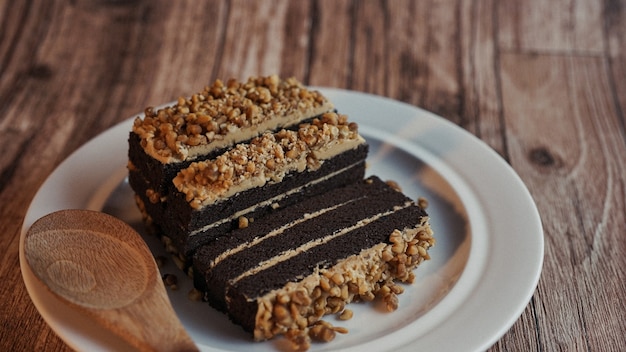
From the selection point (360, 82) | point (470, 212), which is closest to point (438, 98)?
point (360, 82)

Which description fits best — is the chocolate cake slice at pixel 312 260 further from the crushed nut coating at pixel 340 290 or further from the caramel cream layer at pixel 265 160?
the caramel cream layer at pixel 265 160

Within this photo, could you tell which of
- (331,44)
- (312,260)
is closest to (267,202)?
(312,260)

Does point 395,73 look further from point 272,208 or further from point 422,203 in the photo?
point 272,208

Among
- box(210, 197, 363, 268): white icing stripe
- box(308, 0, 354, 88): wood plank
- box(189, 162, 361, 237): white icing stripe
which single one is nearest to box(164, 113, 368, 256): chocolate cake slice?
box(189, 162, 361, 237): white icing stripe

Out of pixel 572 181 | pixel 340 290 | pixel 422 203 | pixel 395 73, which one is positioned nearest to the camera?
pixel 340 290

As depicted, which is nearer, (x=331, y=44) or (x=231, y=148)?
(x=231, y=148)

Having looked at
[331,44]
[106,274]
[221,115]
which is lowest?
[331,44]

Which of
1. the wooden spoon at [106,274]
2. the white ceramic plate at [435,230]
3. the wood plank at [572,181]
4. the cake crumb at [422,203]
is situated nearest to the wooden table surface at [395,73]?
the wood plank at [572,181]
